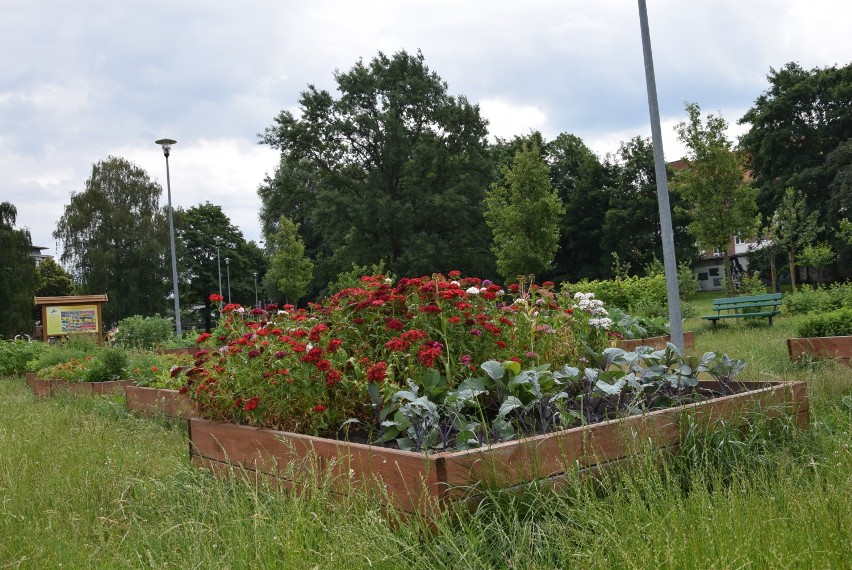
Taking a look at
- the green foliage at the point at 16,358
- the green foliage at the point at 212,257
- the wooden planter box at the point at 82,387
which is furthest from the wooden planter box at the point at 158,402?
the green foliage at the point at 212,257

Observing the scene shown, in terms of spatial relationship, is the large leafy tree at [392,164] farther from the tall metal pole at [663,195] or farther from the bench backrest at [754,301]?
the tall metal pole at [663,195]

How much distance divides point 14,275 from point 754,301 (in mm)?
38288

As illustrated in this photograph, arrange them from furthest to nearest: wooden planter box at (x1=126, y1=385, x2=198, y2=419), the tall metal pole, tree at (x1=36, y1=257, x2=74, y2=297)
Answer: tree at (x1=36, y1=257, x2=74, y2=297), the tall metal pole, wooden planter box at (x1=126, y1=385, x2=198, y2=419)

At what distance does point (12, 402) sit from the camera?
9.20m

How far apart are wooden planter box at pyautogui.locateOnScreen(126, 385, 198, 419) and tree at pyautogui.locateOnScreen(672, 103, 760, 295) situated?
655 inches

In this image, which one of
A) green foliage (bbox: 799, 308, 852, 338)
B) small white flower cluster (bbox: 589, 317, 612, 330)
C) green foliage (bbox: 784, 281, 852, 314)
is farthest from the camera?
green foliage (bbox: 784, 281, 852, 314)

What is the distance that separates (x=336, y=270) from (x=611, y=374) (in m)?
34.9

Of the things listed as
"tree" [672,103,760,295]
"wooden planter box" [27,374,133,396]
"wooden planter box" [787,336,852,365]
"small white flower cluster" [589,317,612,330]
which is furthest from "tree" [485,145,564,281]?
"small white flower cluster" [589,317,612,330]

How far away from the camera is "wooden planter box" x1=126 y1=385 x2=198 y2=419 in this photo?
696cm

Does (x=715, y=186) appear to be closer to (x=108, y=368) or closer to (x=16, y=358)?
(x=108, y=368)

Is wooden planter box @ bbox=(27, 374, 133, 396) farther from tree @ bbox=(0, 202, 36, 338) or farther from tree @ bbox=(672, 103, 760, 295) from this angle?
tree @ bbox=(0, 202, 36, 338)

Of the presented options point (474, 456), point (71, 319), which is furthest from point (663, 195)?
point (71, 319)

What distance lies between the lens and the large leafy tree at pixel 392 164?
35.5 meters

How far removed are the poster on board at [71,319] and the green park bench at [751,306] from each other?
17.3 m
